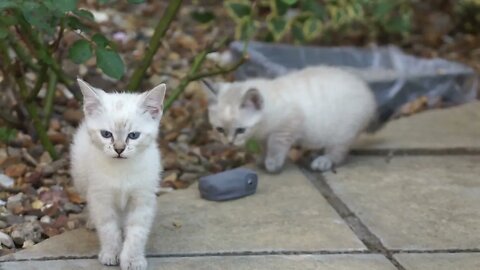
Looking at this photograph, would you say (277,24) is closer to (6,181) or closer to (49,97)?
(49,97)

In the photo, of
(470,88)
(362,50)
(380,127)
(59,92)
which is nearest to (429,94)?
(470,88)

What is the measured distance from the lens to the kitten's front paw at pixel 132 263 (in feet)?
8.88

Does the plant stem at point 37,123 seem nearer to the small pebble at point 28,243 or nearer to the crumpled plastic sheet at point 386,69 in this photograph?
the small pebble at point 28,243

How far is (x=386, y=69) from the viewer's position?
17.8ft

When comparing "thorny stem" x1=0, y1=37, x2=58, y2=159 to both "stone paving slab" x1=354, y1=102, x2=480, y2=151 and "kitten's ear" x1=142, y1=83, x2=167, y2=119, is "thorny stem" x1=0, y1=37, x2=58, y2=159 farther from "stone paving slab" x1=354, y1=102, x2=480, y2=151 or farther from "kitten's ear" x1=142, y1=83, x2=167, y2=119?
"stone paving slab" x1=354, y1=102, x2=480, y2=151

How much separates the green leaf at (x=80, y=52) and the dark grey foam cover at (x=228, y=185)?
0.74 m

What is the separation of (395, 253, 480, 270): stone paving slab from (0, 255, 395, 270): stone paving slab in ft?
0.23

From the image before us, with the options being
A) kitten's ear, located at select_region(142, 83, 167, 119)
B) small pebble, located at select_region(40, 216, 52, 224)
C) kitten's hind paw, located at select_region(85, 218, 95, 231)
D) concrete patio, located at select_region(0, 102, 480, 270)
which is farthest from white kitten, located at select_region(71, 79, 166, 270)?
small pebble, located at select_region(40, 216, 52, 224)

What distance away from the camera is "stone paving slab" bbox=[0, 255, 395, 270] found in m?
2.76

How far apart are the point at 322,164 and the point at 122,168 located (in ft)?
4.62

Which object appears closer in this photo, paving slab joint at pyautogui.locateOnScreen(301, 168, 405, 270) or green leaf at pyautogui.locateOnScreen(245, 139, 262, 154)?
paving slab joint at pyautogui.locateOnScreen(301, 168, 405, 270)

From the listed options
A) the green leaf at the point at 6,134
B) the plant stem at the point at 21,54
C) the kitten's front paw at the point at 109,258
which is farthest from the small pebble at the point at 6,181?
the kitten's front paw at the point at 109,258

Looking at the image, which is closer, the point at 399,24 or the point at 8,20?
the point at 8,20

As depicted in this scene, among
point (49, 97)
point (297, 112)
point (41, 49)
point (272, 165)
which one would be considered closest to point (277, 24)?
point (297, 112)
